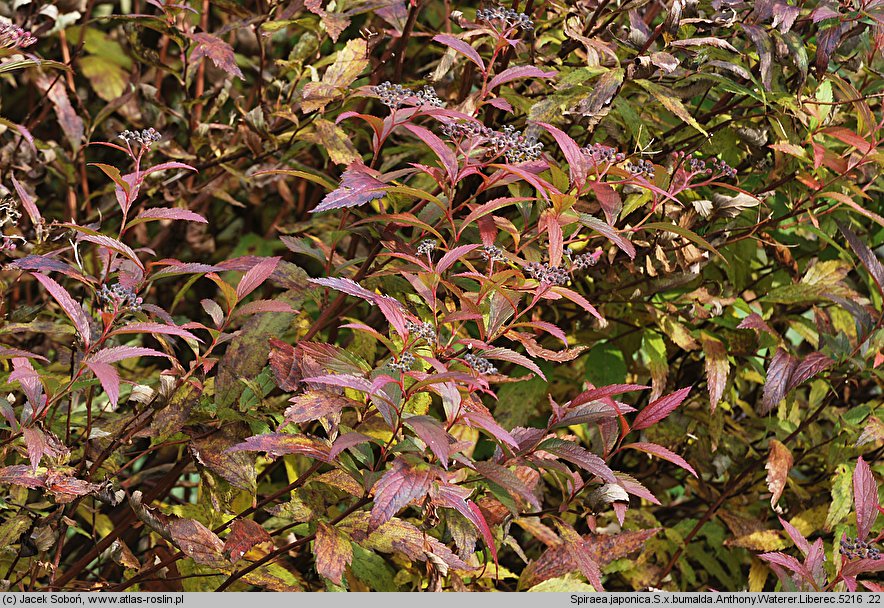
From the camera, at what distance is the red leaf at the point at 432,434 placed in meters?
0.94

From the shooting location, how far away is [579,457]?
113 cm

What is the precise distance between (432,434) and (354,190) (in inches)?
13.5

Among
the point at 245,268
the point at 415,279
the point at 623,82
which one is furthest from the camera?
the point at 623,82

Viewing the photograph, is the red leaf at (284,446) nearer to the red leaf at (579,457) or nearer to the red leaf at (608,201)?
the red leaf at (579,457)

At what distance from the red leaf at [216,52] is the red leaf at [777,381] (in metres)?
0.99

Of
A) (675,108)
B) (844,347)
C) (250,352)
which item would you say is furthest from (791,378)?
(250,352)

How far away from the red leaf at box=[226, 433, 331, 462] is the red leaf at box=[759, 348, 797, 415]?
742 millimetres

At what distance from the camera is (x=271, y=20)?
5.30 ft

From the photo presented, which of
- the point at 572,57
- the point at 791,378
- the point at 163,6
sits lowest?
the point at 791,378

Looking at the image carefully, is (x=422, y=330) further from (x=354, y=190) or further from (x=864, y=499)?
(x=864, y=499)

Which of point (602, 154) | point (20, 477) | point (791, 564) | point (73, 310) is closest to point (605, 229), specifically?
point (602, 154)

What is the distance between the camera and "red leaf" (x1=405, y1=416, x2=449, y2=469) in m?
0.94

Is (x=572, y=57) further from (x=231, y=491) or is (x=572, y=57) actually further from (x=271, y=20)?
(x=231, y=491)

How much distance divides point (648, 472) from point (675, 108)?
0.76m
